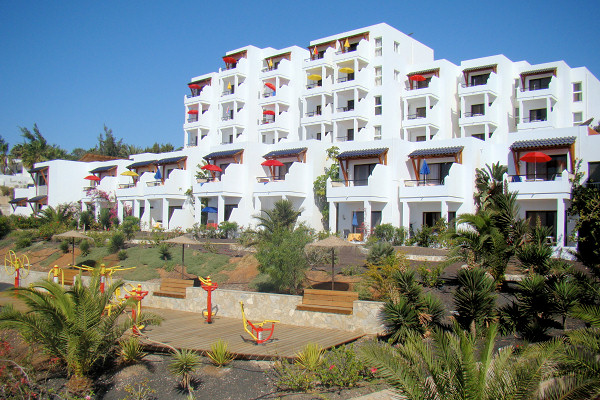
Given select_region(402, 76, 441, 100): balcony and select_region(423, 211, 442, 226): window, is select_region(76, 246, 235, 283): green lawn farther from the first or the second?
select_region(402, 76, 441, 100): balcony

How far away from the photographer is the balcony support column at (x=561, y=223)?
2670cm

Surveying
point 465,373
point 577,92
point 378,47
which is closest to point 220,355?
point 465,373

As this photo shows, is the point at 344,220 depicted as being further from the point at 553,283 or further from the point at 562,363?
the point at 562,363

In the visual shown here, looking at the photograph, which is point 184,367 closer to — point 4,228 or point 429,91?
point 429,91

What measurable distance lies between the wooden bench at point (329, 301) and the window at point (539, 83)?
31.8 meters

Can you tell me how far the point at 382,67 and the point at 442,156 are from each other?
43.9ft

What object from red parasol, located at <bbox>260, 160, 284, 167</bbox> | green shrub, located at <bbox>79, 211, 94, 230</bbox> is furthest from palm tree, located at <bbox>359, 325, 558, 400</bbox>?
green shrub, located at <bbox>79, 211, 94, 230</bbox>

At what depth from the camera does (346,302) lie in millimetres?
13641

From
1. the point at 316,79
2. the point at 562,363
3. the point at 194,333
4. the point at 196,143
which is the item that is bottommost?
the point at 194,333

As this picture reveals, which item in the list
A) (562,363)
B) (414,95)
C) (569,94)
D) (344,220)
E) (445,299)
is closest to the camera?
(562,363)

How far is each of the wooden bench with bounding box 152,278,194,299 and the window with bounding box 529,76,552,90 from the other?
32.3 meters

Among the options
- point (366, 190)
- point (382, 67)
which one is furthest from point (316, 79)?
point (366, 190)

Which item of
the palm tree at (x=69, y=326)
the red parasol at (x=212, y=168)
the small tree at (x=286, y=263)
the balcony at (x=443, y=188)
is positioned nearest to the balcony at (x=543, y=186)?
the balcony at (x=443, y=188)

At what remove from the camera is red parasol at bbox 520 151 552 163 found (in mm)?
27781
